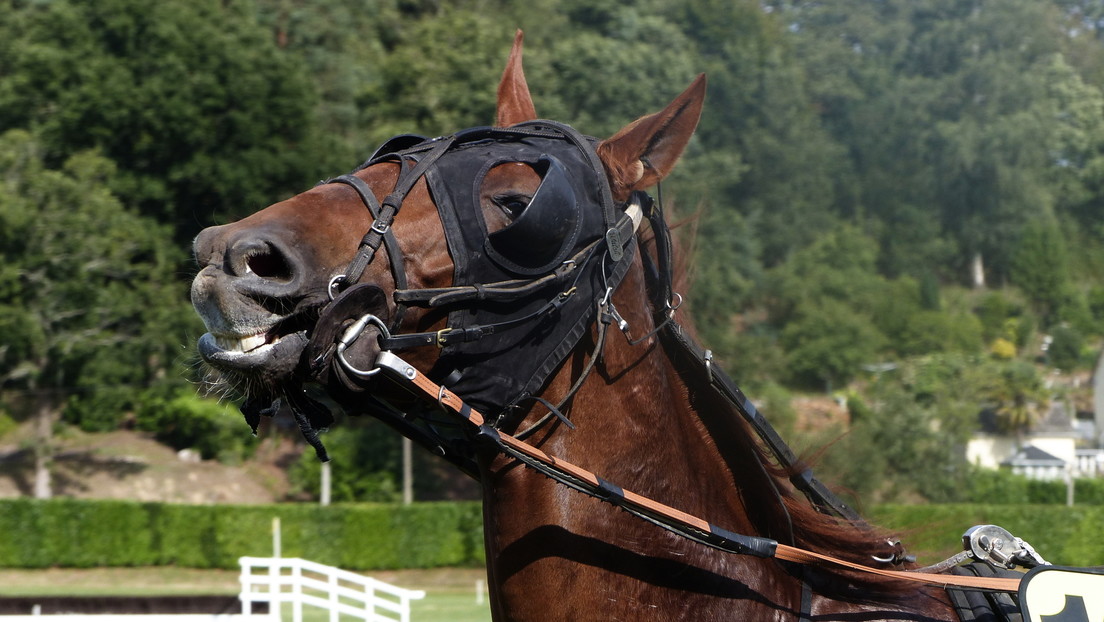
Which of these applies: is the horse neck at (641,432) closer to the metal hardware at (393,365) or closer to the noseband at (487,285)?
the noseband at (487,285)

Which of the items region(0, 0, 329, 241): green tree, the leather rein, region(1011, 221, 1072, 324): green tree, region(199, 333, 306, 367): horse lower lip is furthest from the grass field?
region(1011, 221, 1072, 324): green tree

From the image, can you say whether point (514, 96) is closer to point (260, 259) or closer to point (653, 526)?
point (260, 259)

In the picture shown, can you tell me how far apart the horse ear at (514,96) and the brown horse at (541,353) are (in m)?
0.33

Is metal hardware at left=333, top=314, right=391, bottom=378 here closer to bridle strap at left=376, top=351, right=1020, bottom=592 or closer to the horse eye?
bridle strap at left=376, top=351, right=1020, bottom=592

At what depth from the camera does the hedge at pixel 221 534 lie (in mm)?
31641

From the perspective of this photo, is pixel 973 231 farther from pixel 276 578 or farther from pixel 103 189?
pixel 276 578

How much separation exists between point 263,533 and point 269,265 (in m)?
31.3

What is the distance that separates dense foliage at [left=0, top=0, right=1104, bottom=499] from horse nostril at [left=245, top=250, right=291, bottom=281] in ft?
1.76

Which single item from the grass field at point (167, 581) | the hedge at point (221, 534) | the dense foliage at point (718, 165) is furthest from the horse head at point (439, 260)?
the hedge at point (221, 534)

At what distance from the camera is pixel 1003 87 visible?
8950 centimetres

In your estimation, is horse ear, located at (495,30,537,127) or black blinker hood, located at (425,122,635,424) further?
horse ear, located at (495,30,537,127)

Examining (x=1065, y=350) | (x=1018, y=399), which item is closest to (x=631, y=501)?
(x=1018, y=399)

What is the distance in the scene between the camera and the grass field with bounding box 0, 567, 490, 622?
28.6m

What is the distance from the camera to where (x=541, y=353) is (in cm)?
282
